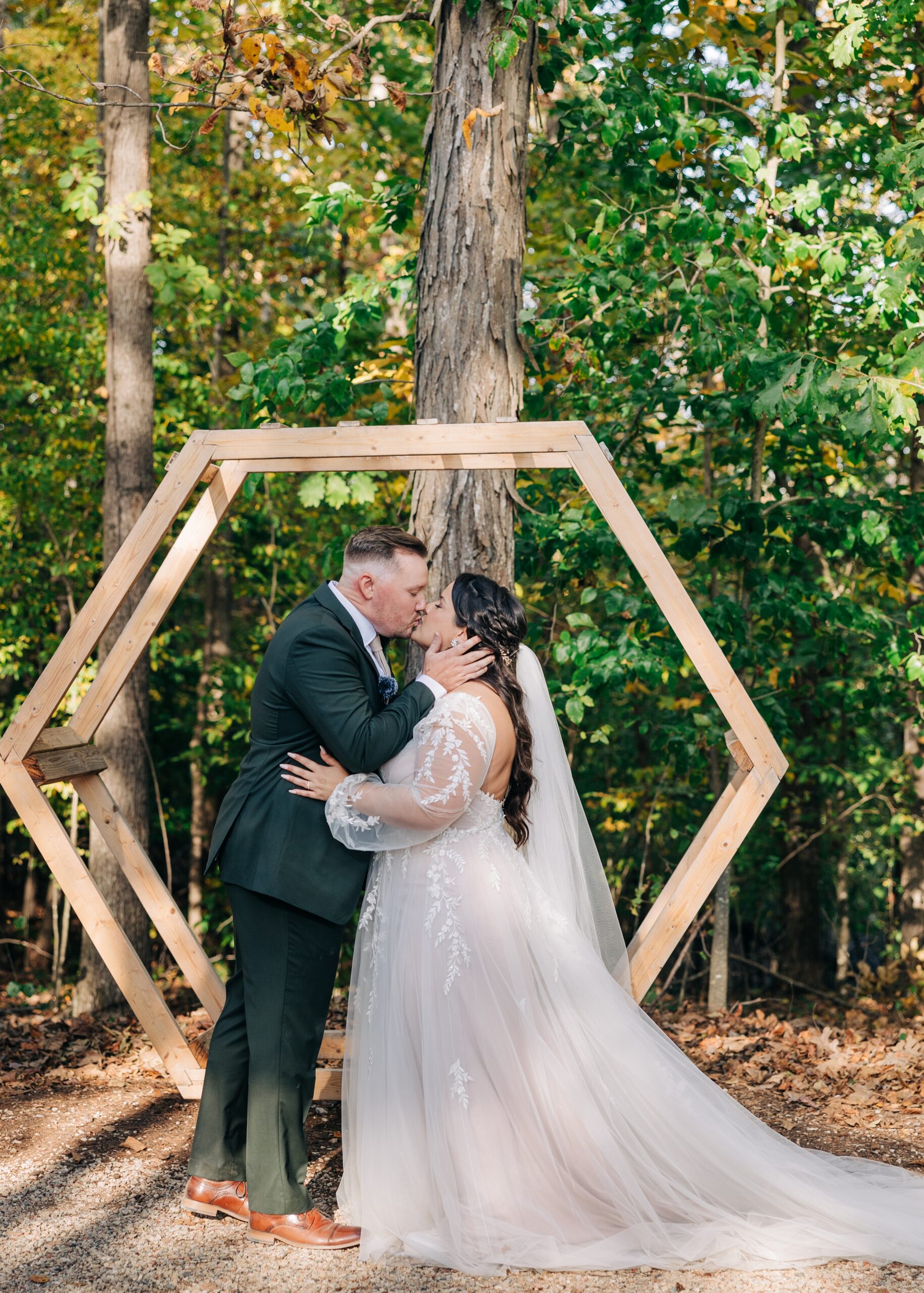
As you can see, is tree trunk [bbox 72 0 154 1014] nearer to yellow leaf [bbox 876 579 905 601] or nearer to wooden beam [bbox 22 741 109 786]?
wooden beam [bbox 22 741 109 786]

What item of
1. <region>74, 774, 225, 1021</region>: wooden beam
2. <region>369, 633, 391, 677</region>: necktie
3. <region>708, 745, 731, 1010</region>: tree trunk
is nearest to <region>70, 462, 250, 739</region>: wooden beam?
<region>74, 774, 225, 1021</region>: wooden beam

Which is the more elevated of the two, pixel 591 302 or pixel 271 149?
pixel 271 149

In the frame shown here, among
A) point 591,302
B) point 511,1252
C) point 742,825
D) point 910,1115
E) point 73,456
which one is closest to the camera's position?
point 511,1252

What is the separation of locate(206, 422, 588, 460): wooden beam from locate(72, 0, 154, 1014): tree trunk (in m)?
2.62

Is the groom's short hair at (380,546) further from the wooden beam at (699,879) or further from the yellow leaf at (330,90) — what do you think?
the yellow leaf at (330,90)

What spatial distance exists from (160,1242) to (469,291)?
11.2 feet

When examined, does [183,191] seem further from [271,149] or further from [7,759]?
[7,759]

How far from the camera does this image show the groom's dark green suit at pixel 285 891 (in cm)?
310

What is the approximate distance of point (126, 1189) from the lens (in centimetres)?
344

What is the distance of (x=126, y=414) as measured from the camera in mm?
6160

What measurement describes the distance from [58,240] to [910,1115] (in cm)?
770

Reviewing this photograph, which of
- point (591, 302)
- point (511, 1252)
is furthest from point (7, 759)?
point (591, 302)

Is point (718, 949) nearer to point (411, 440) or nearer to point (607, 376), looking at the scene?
point (607, 376)

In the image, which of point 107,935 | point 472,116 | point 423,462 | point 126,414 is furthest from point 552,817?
point 126,414
